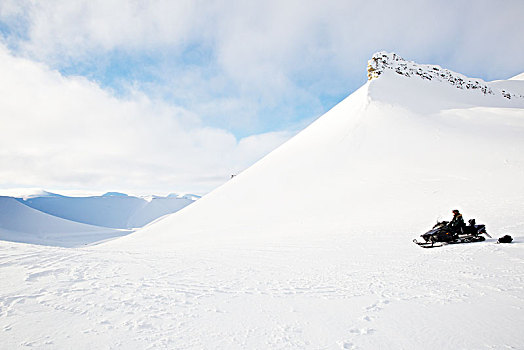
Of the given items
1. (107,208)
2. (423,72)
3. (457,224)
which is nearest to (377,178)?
(457,224)

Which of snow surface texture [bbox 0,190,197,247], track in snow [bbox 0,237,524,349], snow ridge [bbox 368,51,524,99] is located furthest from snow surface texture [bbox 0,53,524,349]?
snow surface texture [bbox 0,190,197,247]

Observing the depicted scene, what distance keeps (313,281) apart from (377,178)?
15.4 m

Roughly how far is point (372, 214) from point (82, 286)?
13756mm

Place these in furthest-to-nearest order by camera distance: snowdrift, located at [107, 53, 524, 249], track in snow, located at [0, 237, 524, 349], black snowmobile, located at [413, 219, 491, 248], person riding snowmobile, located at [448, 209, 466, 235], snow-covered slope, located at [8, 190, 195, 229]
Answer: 1. snow-covered slope, located at [8, 190, 195, 229]
2. snowdrift, located at [107, 53, 524, 249]
3. person riding snowmobile, located at [448, 209, 466, 235]
4. black snowmobile, located at [413, 219, 491, 248]
5. track in snow, located at [0, 237, 524, 349]

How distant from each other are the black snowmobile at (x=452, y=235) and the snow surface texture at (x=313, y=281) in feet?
1.49

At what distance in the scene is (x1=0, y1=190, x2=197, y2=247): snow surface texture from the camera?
69.2 meters

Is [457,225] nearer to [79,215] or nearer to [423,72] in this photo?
[423,72]

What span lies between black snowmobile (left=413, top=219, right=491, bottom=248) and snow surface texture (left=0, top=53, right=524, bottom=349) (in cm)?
45

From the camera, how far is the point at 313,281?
19.8ft

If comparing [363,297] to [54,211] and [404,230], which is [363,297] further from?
[54,211]

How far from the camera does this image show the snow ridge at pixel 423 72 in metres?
40.2

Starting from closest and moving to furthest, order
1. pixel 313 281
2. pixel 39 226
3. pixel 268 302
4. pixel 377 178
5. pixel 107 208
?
pixel 268 302 < pixel 313 281 < pixel 377 178 < pixel 39 226 < pixel 107 208

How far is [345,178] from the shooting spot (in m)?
20.4

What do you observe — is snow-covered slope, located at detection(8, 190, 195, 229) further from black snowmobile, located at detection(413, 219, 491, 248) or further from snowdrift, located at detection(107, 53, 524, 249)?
black snowmobile, located at detection(413, 219, 491, 248)
